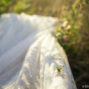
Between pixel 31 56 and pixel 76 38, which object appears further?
pixel 76 38

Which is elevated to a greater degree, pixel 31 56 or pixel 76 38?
pixel 31 56

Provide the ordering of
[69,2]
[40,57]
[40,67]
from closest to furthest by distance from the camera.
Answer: [40,67], [40,57], [69,2]

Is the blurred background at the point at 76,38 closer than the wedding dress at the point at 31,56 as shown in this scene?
No

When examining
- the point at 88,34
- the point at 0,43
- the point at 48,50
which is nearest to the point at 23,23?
the point at 0,43

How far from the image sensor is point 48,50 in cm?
174

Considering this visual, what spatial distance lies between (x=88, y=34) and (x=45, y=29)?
583 millimetres

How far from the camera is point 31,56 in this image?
165cm

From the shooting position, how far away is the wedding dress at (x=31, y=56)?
1.36 meters

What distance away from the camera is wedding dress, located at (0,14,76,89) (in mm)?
1361

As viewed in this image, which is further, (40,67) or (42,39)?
(42,39)

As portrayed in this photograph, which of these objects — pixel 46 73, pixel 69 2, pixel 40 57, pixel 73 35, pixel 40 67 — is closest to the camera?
pixel 46 73

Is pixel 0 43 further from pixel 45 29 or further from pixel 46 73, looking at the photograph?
pixel 46 73

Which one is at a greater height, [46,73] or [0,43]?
[0,43]

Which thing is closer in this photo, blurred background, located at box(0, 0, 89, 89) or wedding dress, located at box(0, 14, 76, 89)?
wedding dress, located at box(0, 14, 76, 89)
